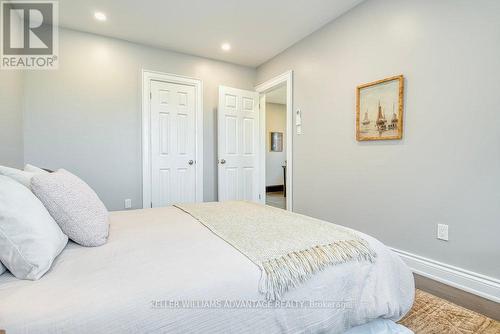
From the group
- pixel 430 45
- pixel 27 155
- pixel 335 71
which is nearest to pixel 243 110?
pixel 335 71

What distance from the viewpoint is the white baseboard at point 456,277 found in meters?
1.69

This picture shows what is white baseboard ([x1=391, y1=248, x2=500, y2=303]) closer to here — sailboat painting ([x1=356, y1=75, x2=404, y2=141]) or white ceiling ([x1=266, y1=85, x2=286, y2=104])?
sailboat painting ([x1=356, y1=75, x2=404, y2=141])

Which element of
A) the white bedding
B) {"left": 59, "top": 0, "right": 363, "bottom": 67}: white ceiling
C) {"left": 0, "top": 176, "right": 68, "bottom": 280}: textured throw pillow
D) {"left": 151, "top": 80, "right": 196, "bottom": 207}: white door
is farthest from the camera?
{"left": 151, "top": 80, "right": 196, "bottom": 207}: white door

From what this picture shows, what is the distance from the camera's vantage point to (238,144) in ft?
13.2

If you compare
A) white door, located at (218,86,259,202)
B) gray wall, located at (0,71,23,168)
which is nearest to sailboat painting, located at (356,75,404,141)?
white door, located at (218,86,259,202)

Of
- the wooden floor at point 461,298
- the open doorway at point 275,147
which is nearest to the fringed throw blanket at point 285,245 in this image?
the wooden floor at point 461,298

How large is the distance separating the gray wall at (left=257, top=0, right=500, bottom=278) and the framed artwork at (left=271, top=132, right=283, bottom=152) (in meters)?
4.17

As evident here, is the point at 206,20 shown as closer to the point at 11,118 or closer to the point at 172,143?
the point at 172,143

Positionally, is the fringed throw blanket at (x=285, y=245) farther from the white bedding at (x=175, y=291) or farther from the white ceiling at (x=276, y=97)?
the white ceiling at (x=276, y=97)

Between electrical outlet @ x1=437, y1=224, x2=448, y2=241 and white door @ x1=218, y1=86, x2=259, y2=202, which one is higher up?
white door @ x1=218, y1=86, x2=259, y2=202

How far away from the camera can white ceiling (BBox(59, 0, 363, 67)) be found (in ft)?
8.46

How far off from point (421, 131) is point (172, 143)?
3.00 meters

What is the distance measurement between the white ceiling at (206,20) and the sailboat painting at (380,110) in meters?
0.94

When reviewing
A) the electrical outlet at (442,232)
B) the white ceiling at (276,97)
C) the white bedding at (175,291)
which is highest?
the white ceiling at (276,97)
